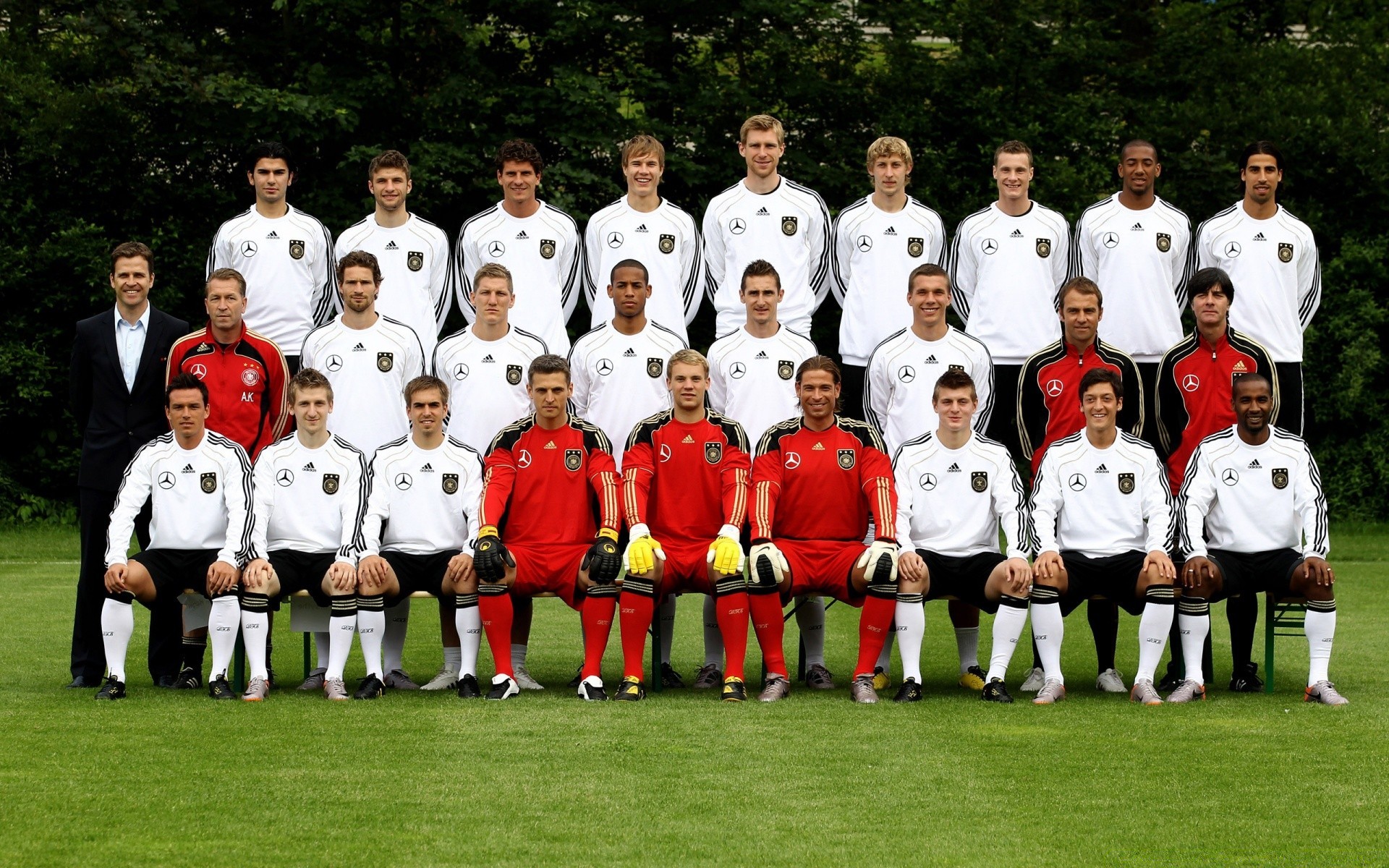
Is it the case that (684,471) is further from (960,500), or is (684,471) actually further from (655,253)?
(655,253)

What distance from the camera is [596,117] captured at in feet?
58.3

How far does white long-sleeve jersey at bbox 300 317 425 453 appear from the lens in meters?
8.49

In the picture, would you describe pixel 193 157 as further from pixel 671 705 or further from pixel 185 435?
pixel 671 705

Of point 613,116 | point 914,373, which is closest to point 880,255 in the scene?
point 914,373

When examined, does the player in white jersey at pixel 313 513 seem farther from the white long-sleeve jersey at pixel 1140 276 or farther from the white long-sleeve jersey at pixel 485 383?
the white long-sleeve jersey at pixel 1140 276

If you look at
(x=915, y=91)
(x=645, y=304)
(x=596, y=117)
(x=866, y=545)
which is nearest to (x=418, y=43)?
(x=596, y=117)

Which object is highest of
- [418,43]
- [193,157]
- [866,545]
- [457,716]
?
[418,43]

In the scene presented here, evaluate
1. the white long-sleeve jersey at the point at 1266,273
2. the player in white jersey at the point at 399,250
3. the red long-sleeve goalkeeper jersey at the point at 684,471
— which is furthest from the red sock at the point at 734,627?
the white long-sleeve jersey at the point at 1266,273

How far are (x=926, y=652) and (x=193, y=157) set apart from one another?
11494mm

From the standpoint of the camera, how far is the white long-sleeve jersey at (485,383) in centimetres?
858

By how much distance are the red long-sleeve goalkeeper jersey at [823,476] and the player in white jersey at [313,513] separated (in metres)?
1.94

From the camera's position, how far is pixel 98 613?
26.2ft

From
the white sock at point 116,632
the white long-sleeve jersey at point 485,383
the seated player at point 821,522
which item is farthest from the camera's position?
the white long-sleeve jersey at point 485,383

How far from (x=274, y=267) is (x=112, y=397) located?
1.27 metres
